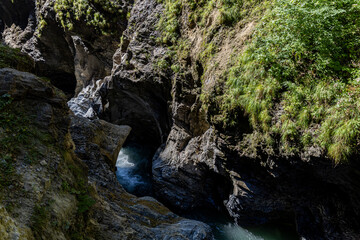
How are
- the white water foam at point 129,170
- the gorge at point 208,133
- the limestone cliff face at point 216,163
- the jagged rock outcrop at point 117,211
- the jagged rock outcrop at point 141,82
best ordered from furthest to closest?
the white water foam at point 129,170 → the jagged rock outcrop at point 141,82 → the limestone cliff face at point 216,163 → the jagged rock outcrop at point 117,211 → the gorge at point 208,133

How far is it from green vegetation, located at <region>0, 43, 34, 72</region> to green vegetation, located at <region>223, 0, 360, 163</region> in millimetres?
6643

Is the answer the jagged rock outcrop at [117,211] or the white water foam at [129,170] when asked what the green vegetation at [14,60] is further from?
the white water foam at [129,170]

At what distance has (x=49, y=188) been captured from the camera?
3350mm

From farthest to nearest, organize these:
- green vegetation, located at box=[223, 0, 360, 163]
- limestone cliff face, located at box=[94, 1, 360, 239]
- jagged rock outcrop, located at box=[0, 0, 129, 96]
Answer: jagged rock outcrop, located at box=[0, 0, 129, 96], limestone cliff face, located at box=[94, 1, 360, 239], green vegetation, located at box=[223, 0, 360, 163]

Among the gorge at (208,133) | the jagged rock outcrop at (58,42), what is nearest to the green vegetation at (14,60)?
the gorge at (208,133)

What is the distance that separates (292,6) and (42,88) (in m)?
7.02

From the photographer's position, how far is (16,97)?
4047mm

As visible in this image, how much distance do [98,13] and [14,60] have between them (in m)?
13.5

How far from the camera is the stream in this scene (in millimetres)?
9844

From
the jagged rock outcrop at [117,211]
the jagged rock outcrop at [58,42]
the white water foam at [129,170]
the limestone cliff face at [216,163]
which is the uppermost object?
the jagged rock outcrop at [58,42]

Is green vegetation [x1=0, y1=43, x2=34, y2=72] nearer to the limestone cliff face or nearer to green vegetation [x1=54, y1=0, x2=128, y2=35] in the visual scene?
the limestone cliff face

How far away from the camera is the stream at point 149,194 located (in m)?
9.84

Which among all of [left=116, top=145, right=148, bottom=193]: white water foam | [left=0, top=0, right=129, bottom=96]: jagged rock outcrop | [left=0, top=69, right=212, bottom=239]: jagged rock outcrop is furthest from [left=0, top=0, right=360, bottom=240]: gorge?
[left=0, top=0, right=129, bottom=96]: jagged rock outcrop

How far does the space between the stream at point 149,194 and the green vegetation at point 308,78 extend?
5.71 m
